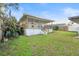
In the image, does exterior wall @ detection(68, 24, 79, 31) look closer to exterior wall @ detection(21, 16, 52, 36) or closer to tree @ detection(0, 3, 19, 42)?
exterior wall @ detection(21, 16, 52, 36)

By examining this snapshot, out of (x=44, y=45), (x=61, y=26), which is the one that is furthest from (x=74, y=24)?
(x=44, y=45)

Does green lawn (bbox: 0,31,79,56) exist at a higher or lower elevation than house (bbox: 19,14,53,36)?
lower

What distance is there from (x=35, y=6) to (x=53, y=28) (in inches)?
12.2

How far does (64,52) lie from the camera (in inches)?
88.6

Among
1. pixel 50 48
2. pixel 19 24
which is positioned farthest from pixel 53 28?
pixel 19 24

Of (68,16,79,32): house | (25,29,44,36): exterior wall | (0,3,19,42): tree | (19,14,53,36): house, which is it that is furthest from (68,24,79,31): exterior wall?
(0,3,19,42): tree

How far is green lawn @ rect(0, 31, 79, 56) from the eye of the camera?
2.26 m

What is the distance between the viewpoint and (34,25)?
7.67 feet

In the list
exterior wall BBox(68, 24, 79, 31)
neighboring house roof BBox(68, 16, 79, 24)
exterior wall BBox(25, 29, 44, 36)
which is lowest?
exterior wall BBox(25, 29, 44, 36)

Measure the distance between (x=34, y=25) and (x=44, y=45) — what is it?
0.25 metres

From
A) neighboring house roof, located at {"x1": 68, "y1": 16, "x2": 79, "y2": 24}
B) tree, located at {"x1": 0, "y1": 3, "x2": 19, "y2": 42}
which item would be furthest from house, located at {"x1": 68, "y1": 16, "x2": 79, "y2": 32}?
tree, located at {"x1": 0, "y1": 3, "x2": 19, "y2": 42}

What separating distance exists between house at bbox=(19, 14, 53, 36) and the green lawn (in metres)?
0.06

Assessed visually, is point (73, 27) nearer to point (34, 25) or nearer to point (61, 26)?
point (61, 26)

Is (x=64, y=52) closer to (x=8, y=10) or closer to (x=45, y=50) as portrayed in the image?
(x=45, y=50)
